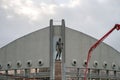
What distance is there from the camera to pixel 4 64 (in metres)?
132

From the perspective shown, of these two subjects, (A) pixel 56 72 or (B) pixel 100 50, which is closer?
(A) pixel 56 72

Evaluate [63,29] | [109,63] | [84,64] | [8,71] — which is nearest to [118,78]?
[109,63]

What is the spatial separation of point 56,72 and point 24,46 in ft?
88.1

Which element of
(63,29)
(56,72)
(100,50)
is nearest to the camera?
(56,72)

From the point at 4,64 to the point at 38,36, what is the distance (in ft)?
49.9

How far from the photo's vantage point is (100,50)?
13100cm

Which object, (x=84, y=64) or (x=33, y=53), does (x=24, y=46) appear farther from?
(x=84, y=64)

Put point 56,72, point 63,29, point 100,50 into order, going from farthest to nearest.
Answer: point 100,50 → point 63,29 → point 56,72

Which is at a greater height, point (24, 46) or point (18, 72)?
point (24, 46)

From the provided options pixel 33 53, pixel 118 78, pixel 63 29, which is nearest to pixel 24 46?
pixel 33 53

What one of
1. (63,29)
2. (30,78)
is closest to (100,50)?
(63,29)

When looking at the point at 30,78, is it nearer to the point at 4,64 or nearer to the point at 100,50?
the point at 4,64

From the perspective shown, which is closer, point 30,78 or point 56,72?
point 56,72

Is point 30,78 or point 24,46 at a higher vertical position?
point 24,46
